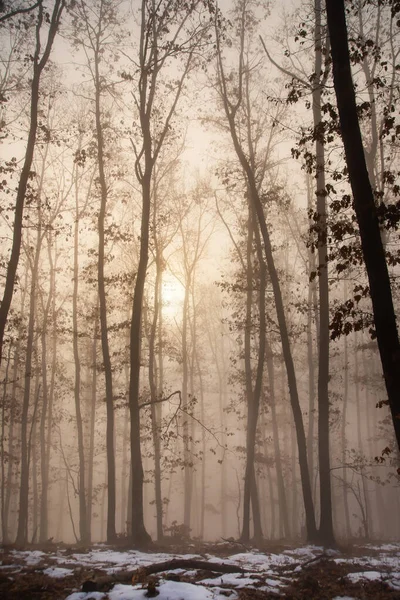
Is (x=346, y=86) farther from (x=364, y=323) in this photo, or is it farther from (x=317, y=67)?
(x=317, y=67)

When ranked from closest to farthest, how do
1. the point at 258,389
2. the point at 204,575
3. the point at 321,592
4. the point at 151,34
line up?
the point at 321,592
the point at 204,575
the point at 151,34
the point at 258,389

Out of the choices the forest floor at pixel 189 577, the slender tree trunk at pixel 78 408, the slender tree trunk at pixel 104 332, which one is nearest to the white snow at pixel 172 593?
the forest floor at pixel 189 577

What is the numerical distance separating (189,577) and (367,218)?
6.32 m

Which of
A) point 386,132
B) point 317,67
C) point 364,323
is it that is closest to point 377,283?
point 364,323

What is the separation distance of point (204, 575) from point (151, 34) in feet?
50.9

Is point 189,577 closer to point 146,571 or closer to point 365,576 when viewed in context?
point 146,571

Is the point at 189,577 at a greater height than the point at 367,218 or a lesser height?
lesser

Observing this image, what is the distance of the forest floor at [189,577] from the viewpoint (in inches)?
215

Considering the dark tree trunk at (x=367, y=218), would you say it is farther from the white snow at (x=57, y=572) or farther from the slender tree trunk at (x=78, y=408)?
the slender tree trunk at (x=78, y=408)

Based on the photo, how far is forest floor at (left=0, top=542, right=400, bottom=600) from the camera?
547cm

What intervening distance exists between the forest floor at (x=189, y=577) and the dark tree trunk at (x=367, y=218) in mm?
3302

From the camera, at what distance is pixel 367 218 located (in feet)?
17.4

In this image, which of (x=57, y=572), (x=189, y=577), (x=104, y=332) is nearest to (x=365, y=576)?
(x=189, y=577)

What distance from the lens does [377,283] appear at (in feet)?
17.1
